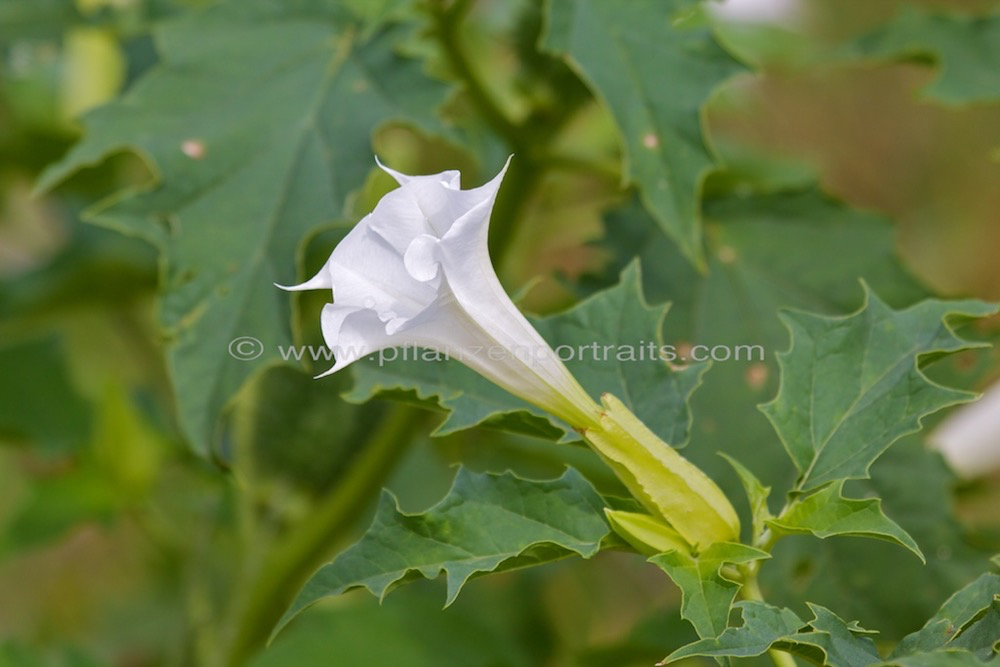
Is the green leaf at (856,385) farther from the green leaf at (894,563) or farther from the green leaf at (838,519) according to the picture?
the green leaf at (894,563)

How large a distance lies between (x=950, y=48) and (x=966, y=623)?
17.5 inches

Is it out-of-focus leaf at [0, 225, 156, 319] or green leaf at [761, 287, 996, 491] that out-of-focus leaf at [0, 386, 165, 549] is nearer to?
out-of-focus leaf at [0, 225, 156, 319]

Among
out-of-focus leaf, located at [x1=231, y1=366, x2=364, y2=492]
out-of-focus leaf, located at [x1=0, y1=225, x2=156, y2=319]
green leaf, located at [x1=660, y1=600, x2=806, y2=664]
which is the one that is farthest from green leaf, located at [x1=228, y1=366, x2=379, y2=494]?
green leaf, located at [x1=660, y1=600, x2=806, y2=664]

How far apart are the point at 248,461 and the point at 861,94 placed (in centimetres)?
171

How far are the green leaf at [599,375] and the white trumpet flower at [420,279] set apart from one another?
0.06 metres

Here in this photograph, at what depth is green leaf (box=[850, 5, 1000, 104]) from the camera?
2.21ft

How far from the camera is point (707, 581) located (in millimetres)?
401

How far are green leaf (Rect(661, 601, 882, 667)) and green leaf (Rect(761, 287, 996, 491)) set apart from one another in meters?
0.06

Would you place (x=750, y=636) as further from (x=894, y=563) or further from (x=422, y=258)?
(x=894, y=563)

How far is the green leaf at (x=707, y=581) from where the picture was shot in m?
0.38

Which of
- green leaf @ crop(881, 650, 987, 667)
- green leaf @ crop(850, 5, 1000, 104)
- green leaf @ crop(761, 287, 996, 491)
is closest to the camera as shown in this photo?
green leaf @ crop(881, 650, 987, 667)

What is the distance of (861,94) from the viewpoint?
2.14 metres

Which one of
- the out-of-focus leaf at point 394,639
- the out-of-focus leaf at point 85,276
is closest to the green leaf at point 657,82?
the out-of-focus leaf at point 394,639

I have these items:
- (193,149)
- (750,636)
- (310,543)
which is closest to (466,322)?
(750,636)
